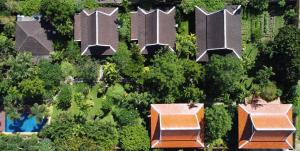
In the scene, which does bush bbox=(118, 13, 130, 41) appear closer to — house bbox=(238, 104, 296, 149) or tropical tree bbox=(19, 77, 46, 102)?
tropical tree bbox=(19, 77, 46, 102)

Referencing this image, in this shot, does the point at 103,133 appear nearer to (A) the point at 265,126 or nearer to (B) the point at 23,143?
(B) the point at 23,143

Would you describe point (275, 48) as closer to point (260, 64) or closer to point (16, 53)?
point (260, 64)

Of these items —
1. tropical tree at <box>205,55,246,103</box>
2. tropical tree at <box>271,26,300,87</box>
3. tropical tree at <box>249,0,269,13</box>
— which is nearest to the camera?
tropical tree at <box>271,26,300,87</box>

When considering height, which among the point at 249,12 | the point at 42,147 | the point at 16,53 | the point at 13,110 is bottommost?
the point at 42,147

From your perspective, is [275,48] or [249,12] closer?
[275,48]

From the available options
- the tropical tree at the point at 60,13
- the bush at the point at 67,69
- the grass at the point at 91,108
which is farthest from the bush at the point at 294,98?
the tropical tree at the point at 60,13

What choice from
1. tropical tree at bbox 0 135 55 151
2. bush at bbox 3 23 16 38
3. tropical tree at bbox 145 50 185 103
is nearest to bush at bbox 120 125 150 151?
tropical tree at bbox 145 50 185 103

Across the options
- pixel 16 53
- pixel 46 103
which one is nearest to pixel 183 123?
pixel 46 103
